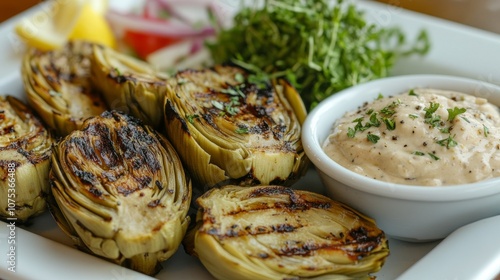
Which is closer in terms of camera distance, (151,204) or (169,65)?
(151,204)

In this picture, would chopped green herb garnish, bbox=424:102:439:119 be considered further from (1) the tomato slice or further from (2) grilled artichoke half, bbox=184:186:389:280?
(1) the tomato slice

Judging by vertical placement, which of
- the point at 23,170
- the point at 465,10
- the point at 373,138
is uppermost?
the point at 373,138

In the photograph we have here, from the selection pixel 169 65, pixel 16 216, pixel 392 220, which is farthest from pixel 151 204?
pixel 169 65

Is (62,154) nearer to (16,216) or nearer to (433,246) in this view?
(16,216)

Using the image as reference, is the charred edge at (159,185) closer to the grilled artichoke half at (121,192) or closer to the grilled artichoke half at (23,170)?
the grilled artichoke half at (121,192)

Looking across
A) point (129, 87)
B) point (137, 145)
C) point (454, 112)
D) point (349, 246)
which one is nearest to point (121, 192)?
point (137, 145)

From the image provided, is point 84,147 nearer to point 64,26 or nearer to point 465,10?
point 64,26
